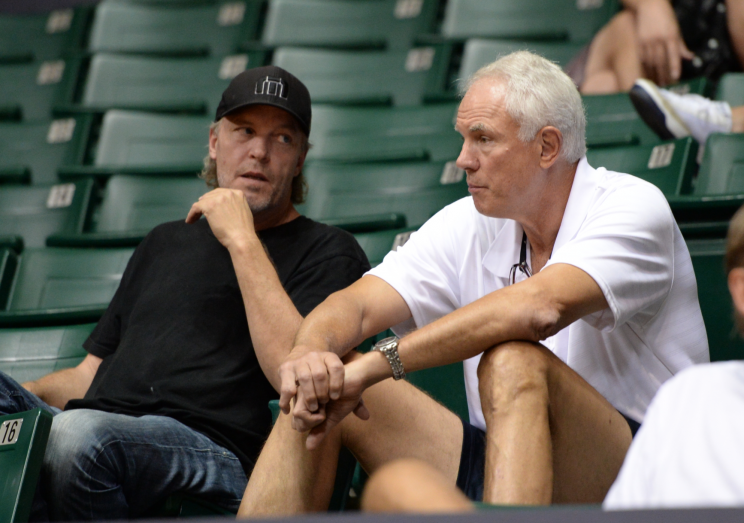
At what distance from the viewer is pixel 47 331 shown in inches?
74.0

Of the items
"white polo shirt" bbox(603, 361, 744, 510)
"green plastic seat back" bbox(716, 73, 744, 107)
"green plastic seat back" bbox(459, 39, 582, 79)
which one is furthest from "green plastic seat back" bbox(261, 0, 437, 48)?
"white polo shirt" bbox(603, 361, 744, 510)

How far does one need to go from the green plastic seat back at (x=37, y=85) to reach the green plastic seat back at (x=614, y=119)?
6.68 ft

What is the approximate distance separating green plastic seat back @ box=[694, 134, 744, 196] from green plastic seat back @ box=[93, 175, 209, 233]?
135 centimetres

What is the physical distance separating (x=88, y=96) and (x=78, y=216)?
97 centimetres

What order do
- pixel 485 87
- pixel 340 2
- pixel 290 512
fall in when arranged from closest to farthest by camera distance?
pixel 290 512 < pixel 485 87 < pixel 340 2

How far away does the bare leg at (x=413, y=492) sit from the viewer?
555mm

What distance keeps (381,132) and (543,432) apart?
5.89ft

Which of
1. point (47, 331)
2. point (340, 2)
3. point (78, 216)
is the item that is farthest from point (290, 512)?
point (340, 2)

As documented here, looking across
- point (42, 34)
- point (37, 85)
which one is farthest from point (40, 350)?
point (42, 34)

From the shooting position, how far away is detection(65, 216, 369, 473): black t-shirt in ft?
4.82

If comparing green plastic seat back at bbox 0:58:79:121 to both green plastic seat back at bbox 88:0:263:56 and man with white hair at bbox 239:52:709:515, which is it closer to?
green plastic seat back at bbox 88:0:263:56

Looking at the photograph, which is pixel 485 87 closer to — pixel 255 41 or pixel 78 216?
pixel 78 216

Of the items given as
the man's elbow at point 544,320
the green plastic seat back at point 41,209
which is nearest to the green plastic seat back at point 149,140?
the green plastic seat back at point 41,209

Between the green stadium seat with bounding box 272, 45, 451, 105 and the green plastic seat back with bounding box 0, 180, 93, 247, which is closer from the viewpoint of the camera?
the green plastic seat back with bounding box 0, 180, 93, 247
